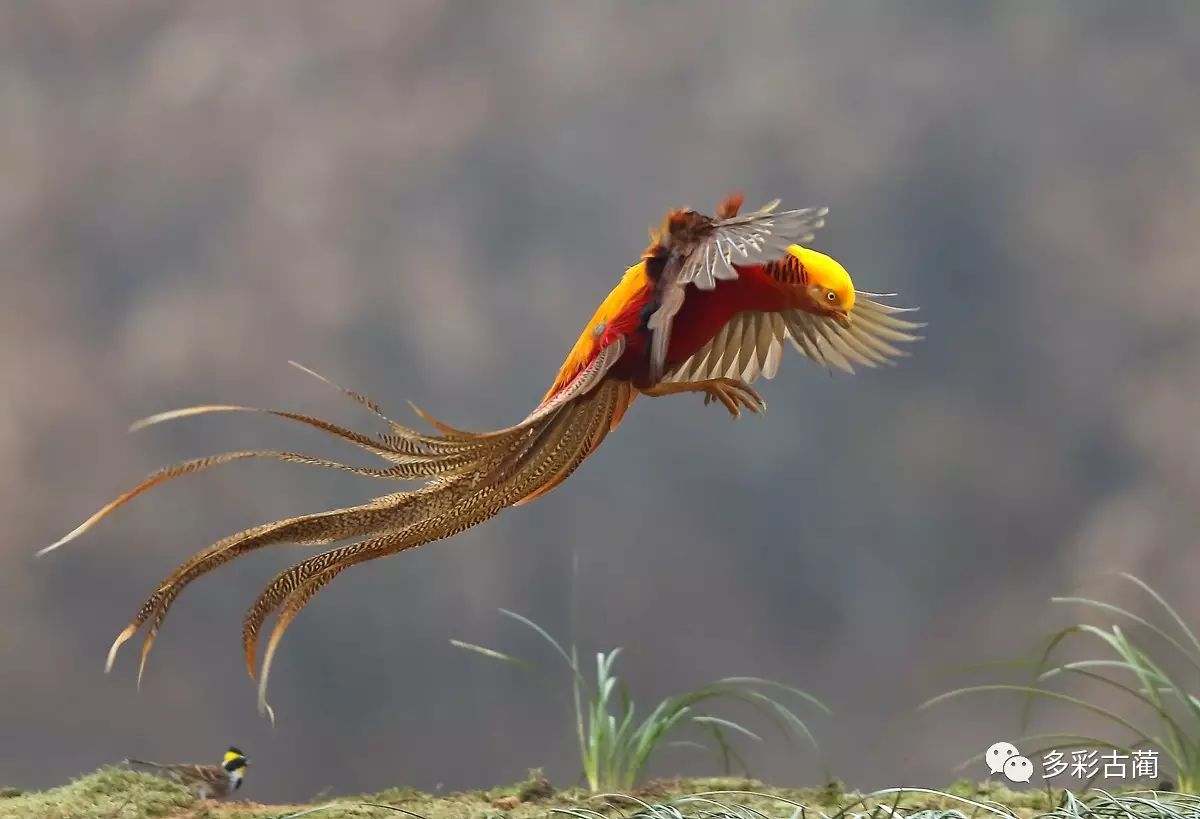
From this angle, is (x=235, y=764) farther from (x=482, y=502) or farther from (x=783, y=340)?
(x=783, y=340)

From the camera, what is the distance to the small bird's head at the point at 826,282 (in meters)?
2.56

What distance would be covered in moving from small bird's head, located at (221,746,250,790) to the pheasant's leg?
1495 mm

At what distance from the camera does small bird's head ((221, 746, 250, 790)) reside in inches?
113

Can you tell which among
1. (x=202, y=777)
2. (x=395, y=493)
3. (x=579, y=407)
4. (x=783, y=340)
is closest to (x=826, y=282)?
(x=783, y=340)

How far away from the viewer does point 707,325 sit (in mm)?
2535

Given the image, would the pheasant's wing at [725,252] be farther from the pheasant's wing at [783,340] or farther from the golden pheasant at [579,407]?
the pheasant's wing at [783,340]

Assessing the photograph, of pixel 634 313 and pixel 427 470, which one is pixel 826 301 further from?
pixel 427 470

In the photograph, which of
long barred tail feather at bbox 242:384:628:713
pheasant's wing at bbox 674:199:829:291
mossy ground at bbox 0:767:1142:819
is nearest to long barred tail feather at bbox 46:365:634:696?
long barred tail feather at bbox 242:384:628:713

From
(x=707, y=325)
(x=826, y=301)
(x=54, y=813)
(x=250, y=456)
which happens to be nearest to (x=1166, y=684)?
(x=826, y=301)

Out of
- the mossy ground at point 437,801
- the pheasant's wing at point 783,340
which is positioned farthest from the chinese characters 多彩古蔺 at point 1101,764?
the pheasant's wing at point 783,340

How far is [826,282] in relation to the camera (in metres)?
2.55

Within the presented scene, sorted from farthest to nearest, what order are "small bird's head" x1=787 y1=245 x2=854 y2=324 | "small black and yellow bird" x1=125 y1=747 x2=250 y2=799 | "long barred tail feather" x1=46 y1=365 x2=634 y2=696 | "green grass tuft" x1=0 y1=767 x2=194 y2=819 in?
"small black and yellow bird" x1=125 y1=747 x2=250 y2=799, "small bird's head" x1=787 y1=245 x2=854 y2=324, "green grass tuft" x1=0 y1=767 x2=194 y2=819, "long barred tail feather" x1=46 y1=365 x2=634 y2=696

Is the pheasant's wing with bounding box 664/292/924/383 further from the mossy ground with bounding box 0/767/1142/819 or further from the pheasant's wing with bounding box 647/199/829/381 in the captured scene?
the mossy ground with bounding box 0/767/1142/819

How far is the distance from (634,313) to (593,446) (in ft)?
1.01
